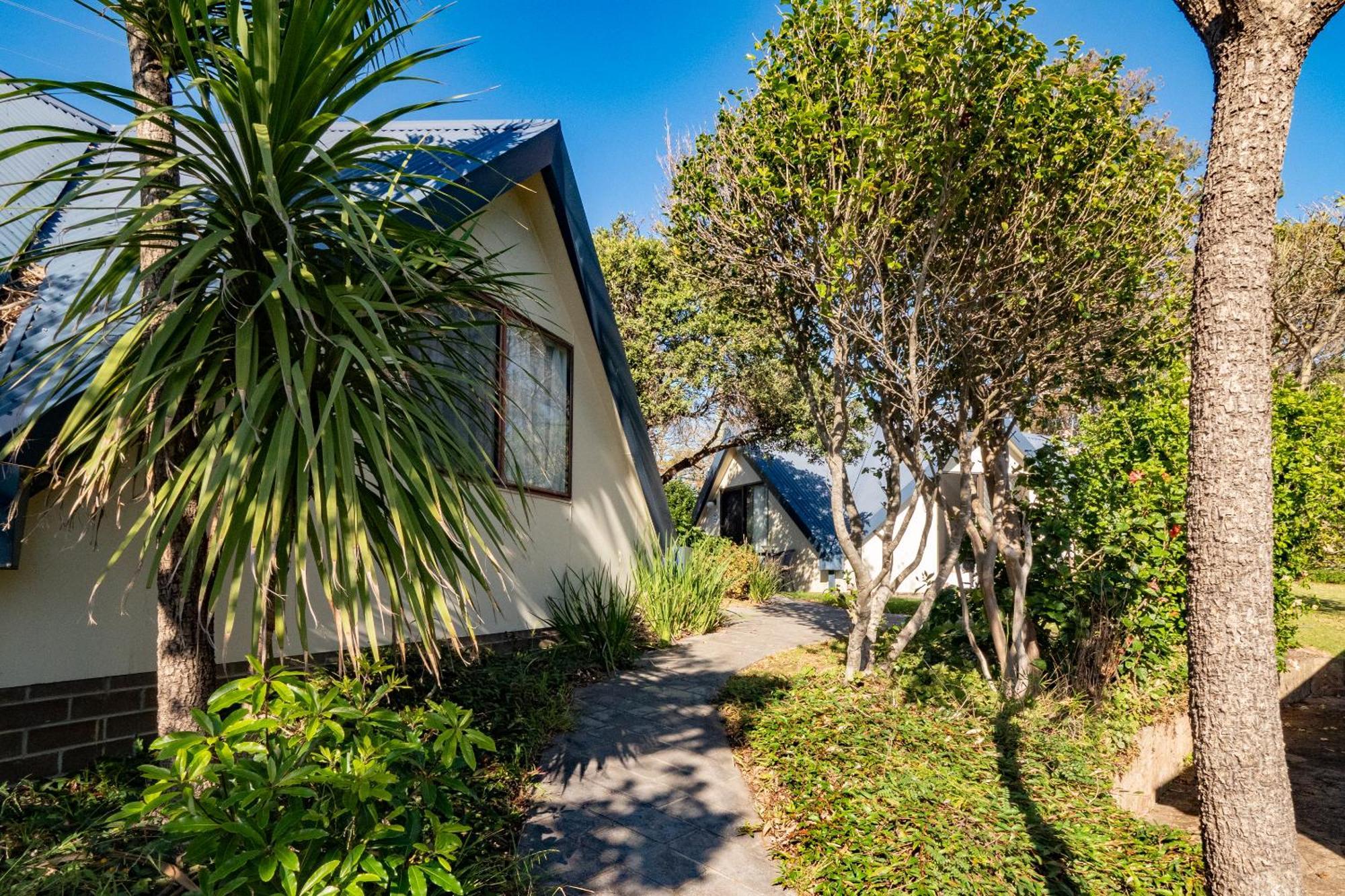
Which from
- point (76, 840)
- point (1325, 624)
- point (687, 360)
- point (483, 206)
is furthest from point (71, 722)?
point (1325, 624)

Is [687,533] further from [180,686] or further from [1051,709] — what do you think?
[180,686]

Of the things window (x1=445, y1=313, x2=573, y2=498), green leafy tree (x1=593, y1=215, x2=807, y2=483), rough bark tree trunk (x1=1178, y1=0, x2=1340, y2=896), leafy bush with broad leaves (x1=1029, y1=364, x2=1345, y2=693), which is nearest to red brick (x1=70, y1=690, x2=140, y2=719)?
window (x1=445, y1=313, x2=573, y2=498)

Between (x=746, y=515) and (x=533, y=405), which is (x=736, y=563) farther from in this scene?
(x=533, y=405)

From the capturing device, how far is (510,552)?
694 cm

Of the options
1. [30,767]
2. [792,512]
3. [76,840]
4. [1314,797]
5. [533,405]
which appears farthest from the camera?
[792,512]

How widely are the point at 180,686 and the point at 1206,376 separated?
404cm

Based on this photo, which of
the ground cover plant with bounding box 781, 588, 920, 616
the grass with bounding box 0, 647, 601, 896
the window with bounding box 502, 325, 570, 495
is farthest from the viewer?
the ground cover plant with bounding box 781, 588, 920, 616

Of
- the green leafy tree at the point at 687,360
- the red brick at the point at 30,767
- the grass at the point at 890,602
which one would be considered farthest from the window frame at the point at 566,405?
the green leafy tree at the point at 687,360

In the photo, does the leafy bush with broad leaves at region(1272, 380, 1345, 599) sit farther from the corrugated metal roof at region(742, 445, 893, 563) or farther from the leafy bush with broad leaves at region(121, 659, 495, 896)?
the corrugated metal roof at region(742, 445, 893, 563)

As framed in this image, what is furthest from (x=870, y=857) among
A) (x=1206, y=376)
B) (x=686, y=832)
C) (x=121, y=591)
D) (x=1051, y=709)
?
(x=121, y=591)

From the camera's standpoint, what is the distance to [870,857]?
366 cm

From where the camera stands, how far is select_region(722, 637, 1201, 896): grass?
12.0 ft

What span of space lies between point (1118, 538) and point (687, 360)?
1037 cm

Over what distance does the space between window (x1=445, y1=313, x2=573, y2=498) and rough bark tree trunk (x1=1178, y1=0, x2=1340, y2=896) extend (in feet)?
15.9
